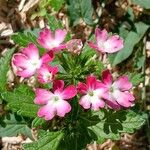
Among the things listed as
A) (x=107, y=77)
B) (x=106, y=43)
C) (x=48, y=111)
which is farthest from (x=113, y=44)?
(x=48, y=111)

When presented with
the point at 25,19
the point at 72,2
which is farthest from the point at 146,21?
the point at 25,19

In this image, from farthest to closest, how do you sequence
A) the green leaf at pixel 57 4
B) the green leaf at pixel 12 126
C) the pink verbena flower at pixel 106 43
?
the green leaf at pixel 57 4 → the green leaf at pixel 12 126 → the pink verbena flower at pixel 106 43

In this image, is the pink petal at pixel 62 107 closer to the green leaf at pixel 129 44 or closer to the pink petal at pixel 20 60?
the pink petal at pixel 20 60

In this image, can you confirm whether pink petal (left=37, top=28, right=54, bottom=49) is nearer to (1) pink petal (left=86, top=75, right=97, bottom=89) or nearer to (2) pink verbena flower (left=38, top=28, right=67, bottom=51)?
(2) pink verbena flower (left=38, top=28, right=67, bottom=51)

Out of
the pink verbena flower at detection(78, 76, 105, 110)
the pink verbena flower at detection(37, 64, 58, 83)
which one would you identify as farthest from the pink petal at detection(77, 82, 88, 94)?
the pink verbena flower at detection(37, 64, 58, 83)

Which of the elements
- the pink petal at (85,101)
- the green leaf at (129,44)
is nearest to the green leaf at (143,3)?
the green leaf at (129,44)

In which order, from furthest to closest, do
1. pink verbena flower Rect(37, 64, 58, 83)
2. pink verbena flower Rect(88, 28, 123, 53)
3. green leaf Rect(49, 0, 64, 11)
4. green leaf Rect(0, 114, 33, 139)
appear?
green leaf Rect(49, 0, 64, 11), green leaf Rect(0, 114, 33, 139), pink verbena flower Rect(88, 28, 123, 53), pink verbena flower Rect(37, 64, 58, 83)
